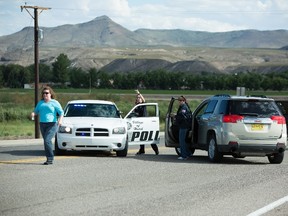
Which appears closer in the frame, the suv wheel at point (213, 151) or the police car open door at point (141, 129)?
the suv wheel at point (213, 151)

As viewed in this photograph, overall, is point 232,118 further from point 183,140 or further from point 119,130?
point 119,130

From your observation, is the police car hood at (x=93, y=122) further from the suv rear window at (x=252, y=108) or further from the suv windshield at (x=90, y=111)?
the suv rear window at (x=252, y=108)

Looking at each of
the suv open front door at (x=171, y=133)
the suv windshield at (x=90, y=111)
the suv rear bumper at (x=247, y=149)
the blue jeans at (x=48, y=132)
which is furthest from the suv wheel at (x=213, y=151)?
the blue jeans at (x=48, y=132)

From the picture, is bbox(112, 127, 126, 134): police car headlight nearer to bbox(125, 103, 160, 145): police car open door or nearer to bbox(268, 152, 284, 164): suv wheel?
bbox(125, 103, 160, 145): police car open door

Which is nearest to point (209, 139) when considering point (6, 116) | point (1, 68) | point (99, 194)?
point (99, 194)

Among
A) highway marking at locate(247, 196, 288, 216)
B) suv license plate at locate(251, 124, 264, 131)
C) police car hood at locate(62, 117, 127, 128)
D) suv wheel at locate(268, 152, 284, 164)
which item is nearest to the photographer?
highway marking at locate(247, 196, 288, 216)

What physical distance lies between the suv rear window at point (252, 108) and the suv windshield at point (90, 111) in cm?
393

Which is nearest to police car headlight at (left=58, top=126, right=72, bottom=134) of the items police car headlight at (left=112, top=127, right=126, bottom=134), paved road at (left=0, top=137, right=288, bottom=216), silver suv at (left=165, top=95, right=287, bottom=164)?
paved road at (left=0, top=137, right=288, bottom=216)

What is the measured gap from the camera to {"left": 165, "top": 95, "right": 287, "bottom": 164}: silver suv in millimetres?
18984

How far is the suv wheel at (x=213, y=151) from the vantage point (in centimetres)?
1930

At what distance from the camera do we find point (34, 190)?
12.7 meters

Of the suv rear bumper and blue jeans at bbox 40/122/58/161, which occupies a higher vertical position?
blue jeans at bbox 40/122/58/161

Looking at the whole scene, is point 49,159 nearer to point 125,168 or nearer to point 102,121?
point 125,168

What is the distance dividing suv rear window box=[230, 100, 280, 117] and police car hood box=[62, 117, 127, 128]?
317 centimetres
